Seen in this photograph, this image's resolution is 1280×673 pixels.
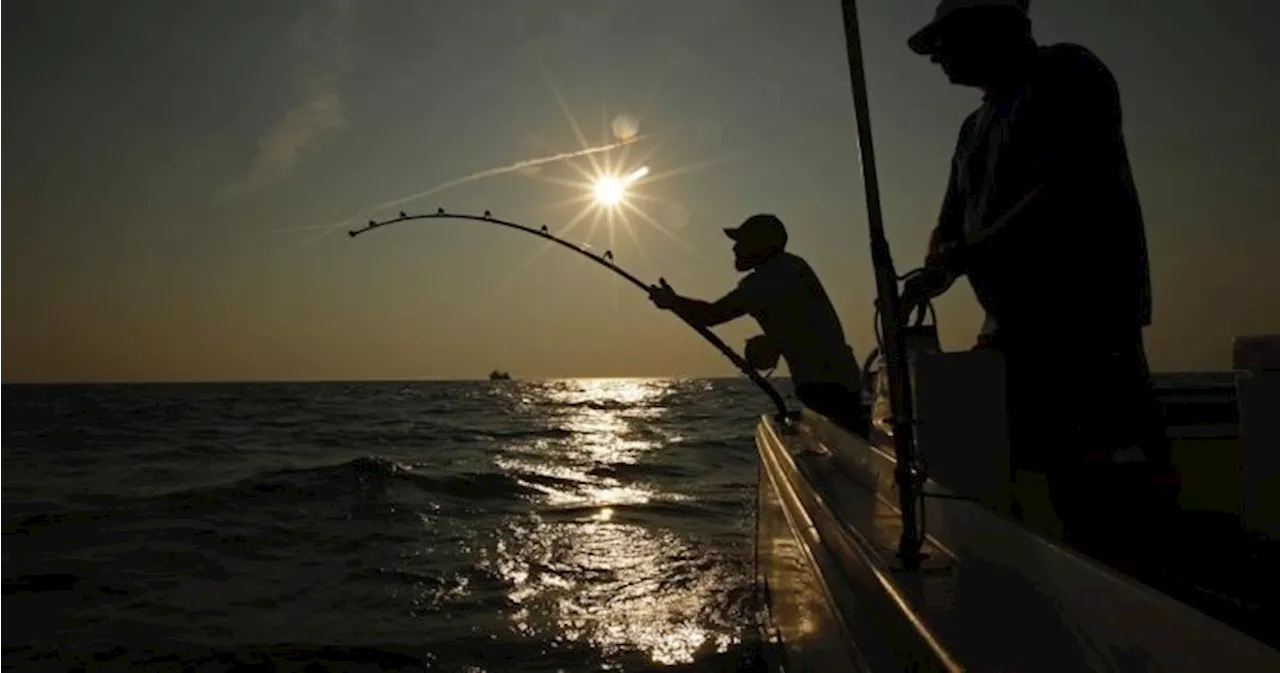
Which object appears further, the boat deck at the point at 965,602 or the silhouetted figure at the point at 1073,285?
the silhouetted figure at the point at 1073,285

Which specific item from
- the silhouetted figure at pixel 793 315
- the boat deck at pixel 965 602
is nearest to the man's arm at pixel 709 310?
the silhouetted figure at pixel 793 315

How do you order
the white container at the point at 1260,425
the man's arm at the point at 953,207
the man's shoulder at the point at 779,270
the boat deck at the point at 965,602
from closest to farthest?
the boat deck at the point at 965,602, the white container at the point at 1260,425, the man's arm at the point at 953,207, the man's shoulder at the point at 779,270

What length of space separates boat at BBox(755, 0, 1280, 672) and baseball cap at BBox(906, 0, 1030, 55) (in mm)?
747

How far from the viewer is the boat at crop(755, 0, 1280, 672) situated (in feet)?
4.06

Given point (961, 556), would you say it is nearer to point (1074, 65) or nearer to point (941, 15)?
point (1074, 65)

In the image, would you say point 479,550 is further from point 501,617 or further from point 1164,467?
point 1164,467

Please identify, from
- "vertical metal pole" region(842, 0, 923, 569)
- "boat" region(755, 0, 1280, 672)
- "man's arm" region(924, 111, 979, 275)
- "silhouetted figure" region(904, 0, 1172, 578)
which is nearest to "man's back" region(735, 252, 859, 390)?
"boat" region(755, 0, 1280, 672)

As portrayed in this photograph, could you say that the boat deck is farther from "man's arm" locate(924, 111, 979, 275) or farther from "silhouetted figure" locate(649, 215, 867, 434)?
"silhouetted figure" locate(649, 215, 867, 434)

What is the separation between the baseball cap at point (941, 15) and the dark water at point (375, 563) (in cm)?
A: 417

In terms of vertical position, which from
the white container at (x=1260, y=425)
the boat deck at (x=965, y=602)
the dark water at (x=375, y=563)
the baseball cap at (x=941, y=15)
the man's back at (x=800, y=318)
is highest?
the baseball cap at (x=941, y=15)

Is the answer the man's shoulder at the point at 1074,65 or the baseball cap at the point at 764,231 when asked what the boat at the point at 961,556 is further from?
the baseball cap at the point at 764,231

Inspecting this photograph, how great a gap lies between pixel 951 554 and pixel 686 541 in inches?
308

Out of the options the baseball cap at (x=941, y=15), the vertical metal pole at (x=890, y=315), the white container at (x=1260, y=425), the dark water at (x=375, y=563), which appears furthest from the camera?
the dark water at (x=375, y=563)

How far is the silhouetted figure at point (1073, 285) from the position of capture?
7.73 ft
